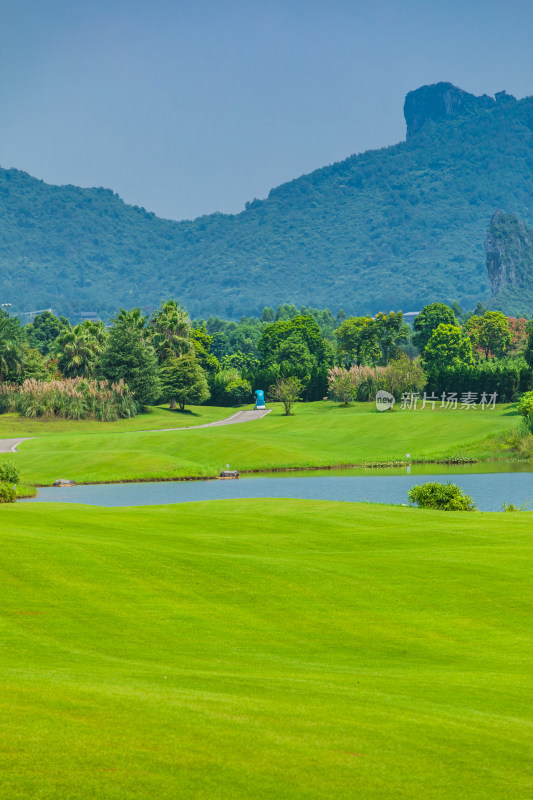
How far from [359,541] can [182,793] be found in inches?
712

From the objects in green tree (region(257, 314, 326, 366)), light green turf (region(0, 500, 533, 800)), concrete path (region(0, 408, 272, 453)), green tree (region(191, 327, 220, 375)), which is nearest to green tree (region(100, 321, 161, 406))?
concrete path (region(0, 408, 272, 453))

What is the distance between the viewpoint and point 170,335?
131 metres

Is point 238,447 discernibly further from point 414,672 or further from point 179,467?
point 414,672

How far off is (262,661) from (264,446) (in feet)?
200

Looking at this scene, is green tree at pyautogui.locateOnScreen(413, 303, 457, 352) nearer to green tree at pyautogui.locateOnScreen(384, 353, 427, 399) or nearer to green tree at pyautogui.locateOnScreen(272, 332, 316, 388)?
green tree at pyautogui.locateOnScreen(272, 332, 316, 388)

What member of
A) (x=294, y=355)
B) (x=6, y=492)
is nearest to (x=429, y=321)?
(x=294, y=355)

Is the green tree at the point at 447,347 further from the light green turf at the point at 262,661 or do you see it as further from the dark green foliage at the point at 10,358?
the light green turf at the point at 262,661

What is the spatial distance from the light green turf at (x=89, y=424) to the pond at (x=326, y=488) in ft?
101

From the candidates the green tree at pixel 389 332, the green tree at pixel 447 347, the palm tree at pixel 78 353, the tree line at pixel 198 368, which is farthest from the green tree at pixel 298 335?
the palm tree at pixel 78 353

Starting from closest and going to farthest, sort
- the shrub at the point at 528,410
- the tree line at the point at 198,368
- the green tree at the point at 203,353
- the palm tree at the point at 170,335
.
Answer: the shrub at the point at 528,410 < the tree line at the point at 198,368 < the palm tree at the point at 170,335 < the green tree at the point at 203,353

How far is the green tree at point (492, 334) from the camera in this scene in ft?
542

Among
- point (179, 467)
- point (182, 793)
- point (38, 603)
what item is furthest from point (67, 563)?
point (179, 467)

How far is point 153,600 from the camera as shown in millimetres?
17391

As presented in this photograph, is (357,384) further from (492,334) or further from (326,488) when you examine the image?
(492,334)
